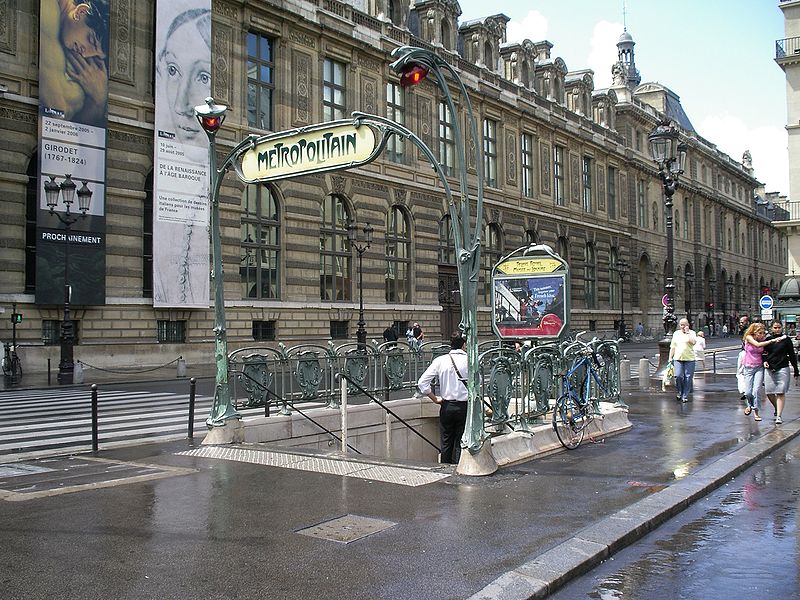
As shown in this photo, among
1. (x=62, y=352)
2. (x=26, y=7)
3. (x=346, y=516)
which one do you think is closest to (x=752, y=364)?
(x=346, y=516)

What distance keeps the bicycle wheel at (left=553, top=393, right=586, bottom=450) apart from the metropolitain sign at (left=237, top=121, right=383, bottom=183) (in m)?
4.43

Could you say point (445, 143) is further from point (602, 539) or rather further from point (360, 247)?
point (602, 539)

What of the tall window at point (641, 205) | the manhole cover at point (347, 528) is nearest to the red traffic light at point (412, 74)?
the manhole cover at point (347, 528)

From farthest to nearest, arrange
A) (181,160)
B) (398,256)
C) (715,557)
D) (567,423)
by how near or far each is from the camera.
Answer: (398,256) < (181,160) < (567,423) < (715,557)

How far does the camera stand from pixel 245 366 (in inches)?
496

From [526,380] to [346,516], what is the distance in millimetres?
4772

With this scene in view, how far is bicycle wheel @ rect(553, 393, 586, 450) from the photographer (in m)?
11.3

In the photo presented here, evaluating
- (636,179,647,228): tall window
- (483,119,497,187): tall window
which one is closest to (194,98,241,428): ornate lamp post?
(483,119,497,187): tall window

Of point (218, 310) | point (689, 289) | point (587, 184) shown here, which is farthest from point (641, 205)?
point (218, 310)

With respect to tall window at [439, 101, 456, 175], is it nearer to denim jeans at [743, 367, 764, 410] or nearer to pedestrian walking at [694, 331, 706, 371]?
pedestrian walking at [694, 331, 706, 371]

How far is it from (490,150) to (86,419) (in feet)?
124

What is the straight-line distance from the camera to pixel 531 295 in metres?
19.4

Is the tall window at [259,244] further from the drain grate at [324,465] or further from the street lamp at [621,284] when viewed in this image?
the street lamp at [621,284]

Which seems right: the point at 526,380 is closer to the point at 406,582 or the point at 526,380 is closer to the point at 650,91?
the point at 406,582
